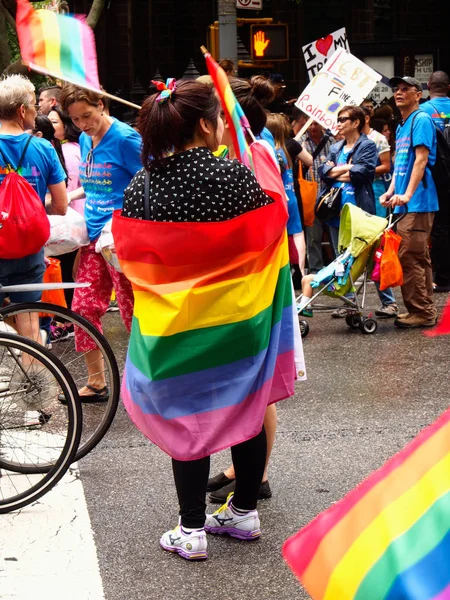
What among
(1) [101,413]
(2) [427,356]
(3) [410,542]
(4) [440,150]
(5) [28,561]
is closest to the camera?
(3) [410,542]

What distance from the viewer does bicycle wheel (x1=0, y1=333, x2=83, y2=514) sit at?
4.45 m

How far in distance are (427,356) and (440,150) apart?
2141mm

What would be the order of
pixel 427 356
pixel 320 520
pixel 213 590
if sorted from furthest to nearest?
pixel 427 356
pixel 213 590
pixel 320 520

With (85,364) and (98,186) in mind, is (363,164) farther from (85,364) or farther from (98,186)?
(85,364)

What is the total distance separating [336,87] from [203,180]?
22.6 feet

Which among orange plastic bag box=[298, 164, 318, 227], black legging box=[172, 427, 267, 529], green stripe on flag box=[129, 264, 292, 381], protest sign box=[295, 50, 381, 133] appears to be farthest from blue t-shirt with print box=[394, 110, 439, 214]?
green stripe on flag box=[129, 264, 292, 381]

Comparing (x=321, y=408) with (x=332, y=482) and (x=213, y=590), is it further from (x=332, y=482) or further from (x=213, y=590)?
(x=213, y=590)

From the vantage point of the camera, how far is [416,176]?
8.45 meters

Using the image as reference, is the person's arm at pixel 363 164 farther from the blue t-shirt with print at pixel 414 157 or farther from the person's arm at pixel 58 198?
the person's arm at pixel 58 198

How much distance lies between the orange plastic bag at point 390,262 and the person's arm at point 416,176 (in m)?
0.27

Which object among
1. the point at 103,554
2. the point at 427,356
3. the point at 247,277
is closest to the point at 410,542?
the point at 247,277

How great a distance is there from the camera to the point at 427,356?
752cm

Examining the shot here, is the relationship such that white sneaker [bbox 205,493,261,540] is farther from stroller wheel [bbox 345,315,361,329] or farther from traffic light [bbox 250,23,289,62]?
traffic light [bbox 250,23,289,62]

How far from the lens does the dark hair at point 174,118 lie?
12.2 feet
